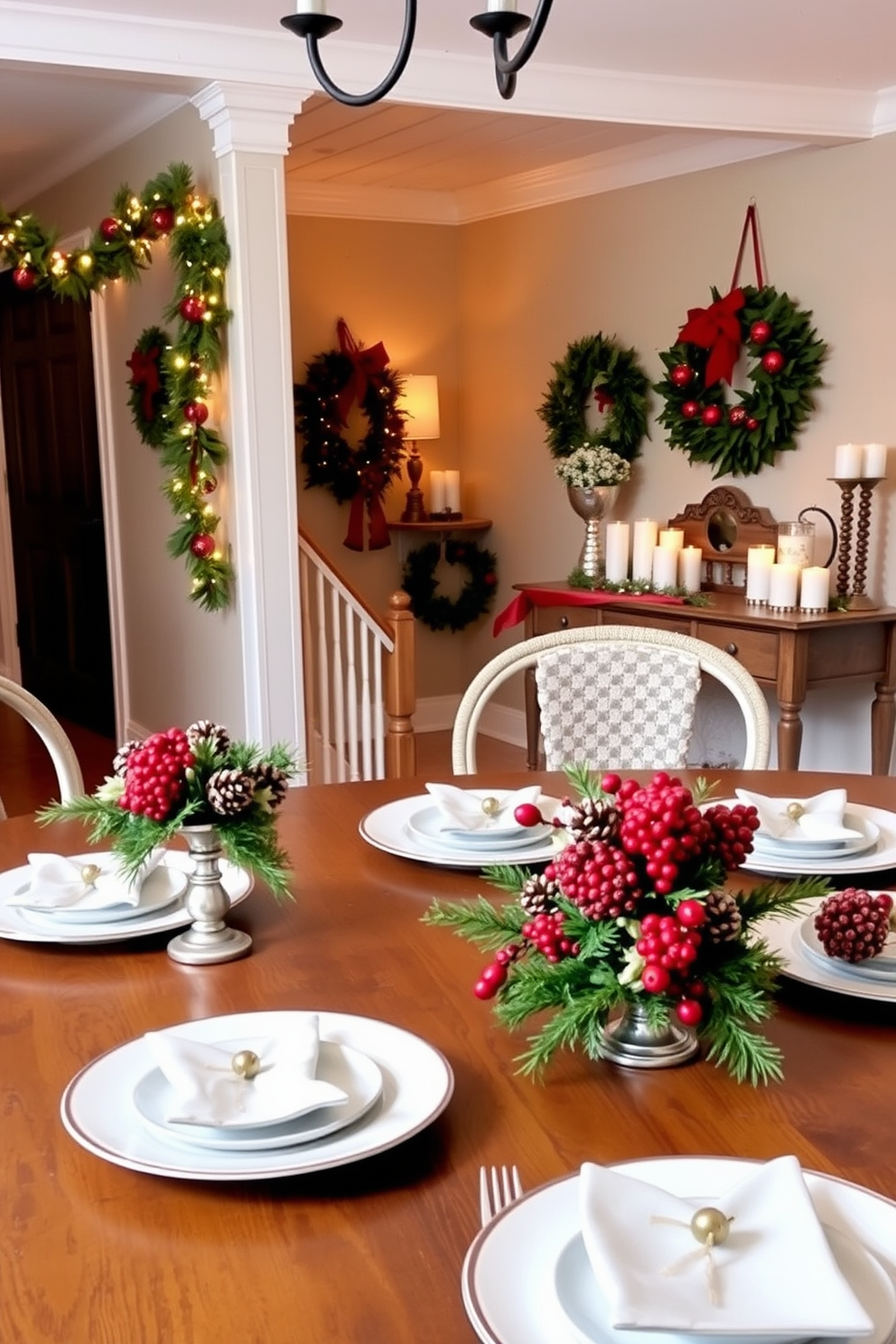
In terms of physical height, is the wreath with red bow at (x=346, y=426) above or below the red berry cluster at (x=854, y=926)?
above

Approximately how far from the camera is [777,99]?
385 cm

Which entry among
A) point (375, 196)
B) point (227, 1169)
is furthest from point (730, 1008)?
point (375, 196)

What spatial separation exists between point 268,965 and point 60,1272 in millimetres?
498

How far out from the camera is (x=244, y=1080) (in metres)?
1.02

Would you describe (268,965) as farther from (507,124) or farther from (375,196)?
(375,196)

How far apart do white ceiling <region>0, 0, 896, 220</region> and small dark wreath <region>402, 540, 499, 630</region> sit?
162 centimetres

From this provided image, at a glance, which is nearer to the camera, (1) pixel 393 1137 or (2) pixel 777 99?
(1) pixel 393 1137

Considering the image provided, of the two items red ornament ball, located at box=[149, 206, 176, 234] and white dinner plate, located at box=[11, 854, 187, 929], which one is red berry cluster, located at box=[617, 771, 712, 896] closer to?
white dinner plate, located at box=[11, 854, 187, 929]

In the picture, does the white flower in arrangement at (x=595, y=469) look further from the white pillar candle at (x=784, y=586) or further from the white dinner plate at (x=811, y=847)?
the white dinner plate at (x=811, y=847)

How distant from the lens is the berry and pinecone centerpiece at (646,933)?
3.34 ft

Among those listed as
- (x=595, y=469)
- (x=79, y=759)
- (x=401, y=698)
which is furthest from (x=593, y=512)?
(x=79, y=759)

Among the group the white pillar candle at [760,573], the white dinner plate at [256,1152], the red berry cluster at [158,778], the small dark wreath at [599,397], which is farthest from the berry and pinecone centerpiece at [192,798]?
the small dark wreath at [599,397]

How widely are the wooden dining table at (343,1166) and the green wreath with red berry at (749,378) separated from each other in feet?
10.3

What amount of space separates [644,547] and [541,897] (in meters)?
3.53
